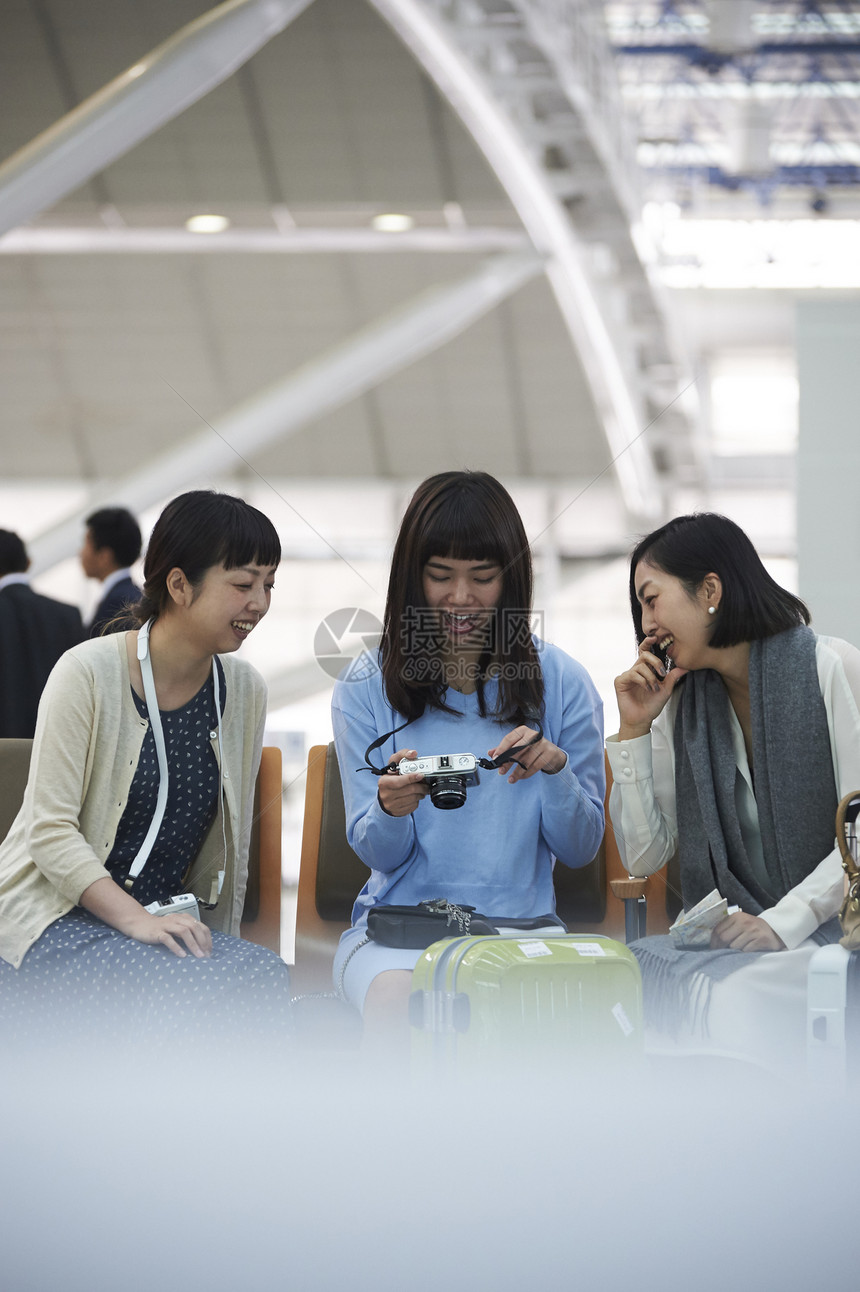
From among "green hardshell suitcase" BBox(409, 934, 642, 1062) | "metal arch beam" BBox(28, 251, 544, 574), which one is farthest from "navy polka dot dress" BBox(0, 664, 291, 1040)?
"metal arch beam" BBox(28, 251, 544, 574)

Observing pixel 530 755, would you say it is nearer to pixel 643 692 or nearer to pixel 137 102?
pixel 643 692

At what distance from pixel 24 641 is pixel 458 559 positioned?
199 cm

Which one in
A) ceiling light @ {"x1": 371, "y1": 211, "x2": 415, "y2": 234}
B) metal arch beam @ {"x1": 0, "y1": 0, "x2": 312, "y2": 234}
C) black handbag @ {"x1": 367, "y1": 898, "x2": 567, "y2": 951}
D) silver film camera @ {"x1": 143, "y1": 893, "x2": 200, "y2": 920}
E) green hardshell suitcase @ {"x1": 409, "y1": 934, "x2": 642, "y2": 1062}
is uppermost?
metal arch beam @ {"x1": 0, "y1": 0, "x2": 312, "y2": 234}

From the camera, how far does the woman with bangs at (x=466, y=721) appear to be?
5.29 ft

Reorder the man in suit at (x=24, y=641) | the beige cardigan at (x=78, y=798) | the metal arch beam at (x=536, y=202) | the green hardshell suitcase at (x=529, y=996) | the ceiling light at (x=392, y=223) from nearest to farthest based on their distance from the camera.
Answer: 1. the green hardshell suitcase at (x=529, y=996)
2. the beige cardigan at (x=78, y=798)
3. the man in suit at (x=24, y=641)
4. the metal arch beam at (x=536, y=202)
5. the ceiling light at (x=392, y=223)

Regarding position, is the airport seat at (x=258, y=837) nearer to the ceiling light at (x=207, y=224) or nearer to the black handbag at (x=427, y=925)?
the black handbag at (x=427, y=925)

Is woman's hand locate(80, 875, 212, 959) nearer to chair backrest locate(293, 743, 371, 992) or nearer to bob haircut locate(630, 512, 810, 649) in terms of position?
chair backrest locate(293, 743, 371, 992)

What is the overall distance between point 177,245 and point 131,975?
8.26 m

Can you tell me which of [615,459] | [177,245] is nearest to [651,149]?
[177,245]

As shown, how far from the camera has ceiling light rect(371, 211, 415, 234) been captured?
8.39 meters

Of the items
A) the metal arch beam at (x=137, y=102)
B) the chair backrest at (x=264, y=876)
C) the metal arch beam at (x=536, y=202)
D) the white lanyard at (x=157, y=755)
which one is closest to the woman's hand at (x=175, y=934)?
the white lanyard at (x=157, y=755)

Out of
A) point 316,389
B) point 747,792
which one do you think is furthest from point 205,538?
point 316,389

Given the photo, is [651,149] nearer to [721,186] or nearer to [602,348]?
[721,186]

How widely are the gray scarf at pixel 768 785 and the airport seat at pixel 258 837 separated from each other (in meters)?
0.67
